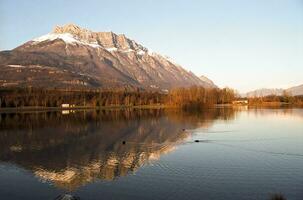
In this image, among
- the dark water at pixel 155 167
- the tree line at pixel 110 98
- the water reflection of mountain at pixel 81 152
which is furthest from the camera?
the tree line at pixel 110 98

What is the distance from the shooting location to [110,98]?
Answer: 156 meters

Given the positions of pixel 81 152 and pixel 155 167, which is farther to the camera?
pixel 81 152

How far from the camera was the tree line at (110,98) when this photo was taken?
132 meters

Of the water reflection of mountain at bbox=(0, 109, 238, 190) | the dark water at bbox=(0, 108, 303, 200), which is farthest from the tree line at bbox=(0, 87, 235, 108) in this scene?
the dark water at bbox=(0, 108, 303, 200)

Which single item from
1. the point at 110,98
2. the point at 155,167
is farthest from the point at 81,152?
the point at 110,98

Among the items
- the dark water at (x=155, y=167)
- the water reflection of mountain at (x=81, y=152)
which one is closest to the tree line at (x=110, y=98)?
the water reflection of mountain at (x=81, y=152)

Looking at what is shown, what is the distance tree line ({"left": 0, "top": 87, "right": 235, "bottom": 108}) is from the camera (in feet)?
433

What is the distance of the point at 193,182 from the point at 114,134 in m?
24.9

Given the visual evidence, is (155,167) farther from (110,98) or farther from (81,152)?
(110,98)

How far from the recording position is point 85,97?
155250 millimetres

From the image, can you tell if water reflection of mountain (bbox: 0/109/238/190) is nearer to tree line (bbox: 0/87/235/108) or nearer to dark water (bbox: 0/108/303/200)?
dark water (bbox: 0/108/303/200)

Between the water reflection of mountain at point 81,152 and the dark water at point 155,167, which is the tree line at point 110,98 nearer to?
the water reflection of mountain at point 81,152

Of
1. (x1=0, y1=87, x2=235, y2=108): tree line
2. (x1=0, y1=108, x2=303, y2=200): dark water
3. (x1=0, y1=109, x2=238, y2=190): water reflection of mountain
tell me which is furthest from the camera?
(x1=0, y1=87, x2=235, y2=108): tree line

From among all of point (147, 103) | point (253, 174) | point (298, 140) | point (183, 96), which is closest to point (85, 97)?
point (147, 103)
